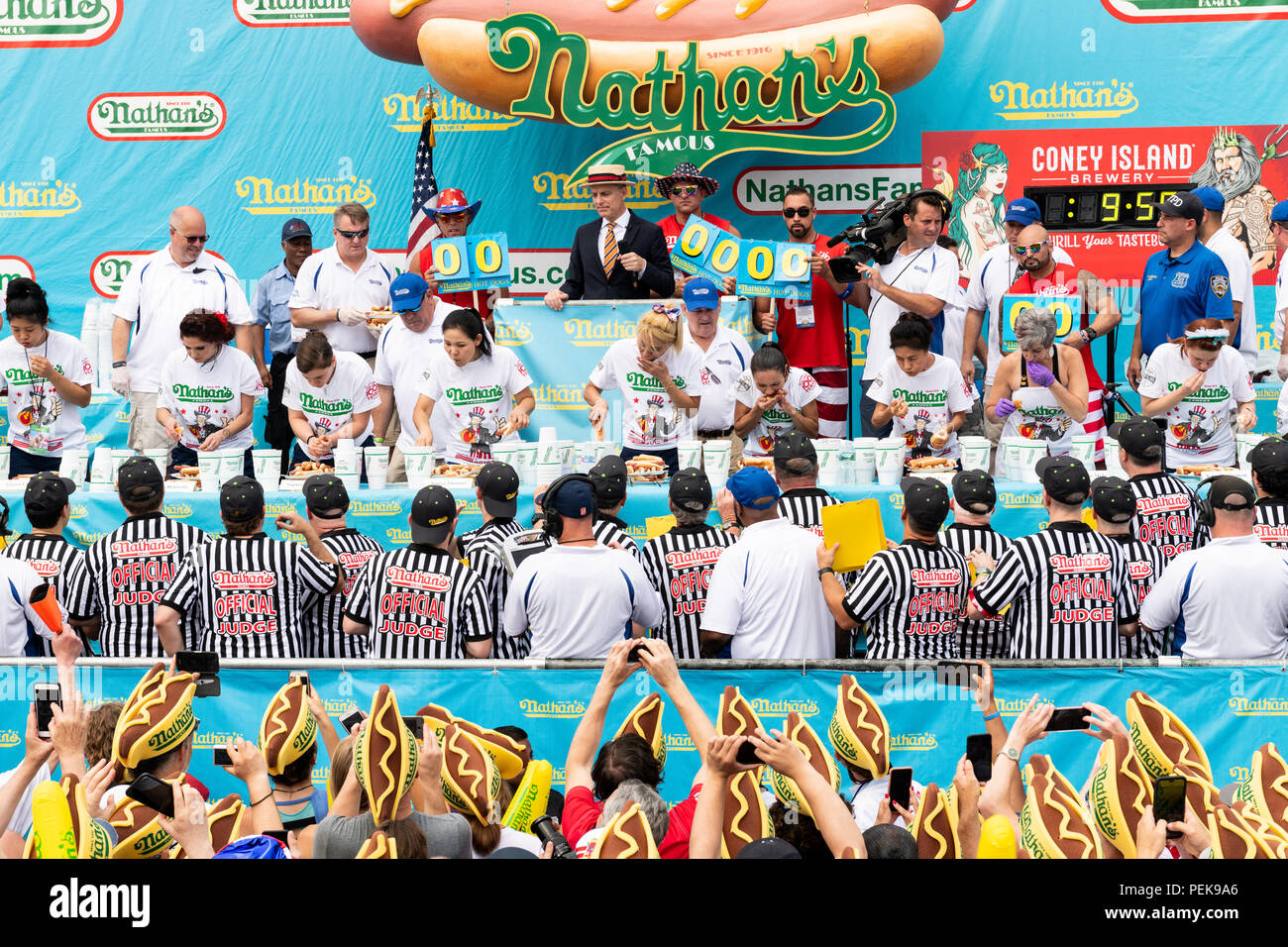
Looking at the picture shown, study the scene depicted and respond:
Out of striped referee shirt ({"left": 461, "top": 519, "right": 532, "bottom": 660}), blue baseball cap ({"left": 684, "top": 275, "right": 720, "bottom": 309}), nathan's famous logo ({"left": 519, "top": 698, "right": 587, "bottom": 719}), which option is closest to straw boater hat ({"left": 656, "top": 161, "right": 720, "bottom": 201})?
blue baseball cap ({"left": 684, "top": 275, "right": 720, "bottom": 309})

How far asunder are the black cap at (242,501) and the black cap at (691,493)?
→ 69.1 inches

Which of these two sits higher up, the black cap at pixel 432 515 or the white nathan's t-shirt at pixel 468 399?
the white nathan's t-shirt at pixel 468 399

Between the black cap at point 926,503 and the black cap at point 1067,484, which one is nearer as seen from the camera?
the black cap at point 926,503

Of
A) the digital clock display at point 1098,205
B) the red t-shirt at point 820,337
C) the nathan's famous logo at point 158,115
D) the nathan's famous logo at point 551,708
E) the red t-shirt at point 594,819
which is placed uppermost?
the nathan's famous logo at point 158,115

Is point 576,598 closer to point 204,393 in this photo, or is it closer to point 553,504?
point 553,504

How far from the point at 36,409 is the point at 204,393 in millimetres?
1002

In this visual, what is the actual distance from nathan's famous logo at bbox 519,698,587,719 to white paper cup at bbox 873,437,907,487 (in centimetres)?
294

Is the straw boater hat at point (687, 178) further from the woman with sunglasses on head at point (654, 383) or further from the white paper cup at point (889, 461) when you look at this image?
the white paper cup at point (889, 461)

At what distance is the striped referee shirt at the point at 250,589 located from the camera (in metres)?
6.26

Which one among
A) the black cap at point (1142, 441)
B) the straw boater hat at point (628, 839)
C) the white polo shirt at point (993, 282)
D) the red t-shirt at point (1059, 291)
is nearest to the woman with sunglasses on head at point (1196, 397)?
the red t-shirt at point (1059, 291)

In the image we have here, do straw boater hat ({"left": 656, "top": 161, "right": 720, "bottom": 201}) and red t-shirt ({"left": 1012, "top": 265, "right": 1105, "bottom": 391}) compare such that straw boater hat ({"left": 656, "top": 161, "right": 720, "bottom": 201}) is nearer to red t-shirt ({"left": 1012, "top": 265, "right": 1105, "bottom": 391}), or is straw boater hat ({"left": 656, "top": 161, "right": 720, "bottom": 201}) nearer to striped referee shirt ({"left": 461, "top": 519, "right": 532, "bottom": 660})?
red t-shirt ({"left": 1012, "top": 265, "right": 1105, "bottom": 391})

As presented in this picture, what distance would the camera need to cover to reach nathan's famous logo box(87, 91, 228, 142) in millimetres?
11586
